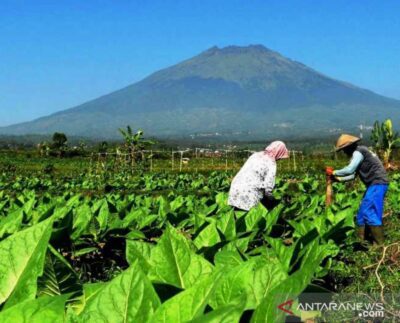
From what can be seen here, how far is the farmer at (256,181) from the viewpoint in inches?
279

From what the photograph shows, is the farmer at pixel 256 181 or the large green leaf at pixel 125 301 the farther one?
the farmer at pixel 256 181

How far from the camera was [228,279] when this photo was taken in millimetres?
1644

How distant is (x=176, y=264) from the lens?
1.93 metres

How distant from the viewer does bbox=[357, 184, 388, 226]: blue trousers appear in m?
7.70

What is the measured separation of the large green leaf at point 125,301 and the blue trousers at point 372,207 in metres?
6.77

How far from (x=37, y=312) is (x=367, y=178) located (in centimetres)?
736

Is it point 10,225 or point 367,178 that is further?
point 367,178

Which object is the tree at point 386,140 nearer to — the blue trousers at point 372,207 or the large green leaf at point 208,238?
the blue trousers at point 372,207

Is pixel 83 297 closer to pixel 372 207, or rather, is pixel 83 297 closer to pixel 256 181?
pixel 256 181

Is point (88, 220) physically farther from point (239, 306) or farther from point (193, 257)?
point (239, 306)

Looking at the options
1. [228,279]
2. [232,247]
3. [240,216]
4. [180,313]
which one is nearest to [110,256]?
[240,216]

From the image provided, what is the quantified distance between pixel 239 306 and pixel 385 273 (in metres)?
3.44

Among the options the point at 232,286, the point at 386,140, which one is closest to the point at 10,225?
the point at 232,286

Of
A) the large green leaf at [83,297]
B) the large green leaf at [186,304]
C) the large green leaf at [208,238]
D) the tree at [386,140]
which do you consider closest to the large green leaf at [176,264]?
the large green leaf at [83,297]
